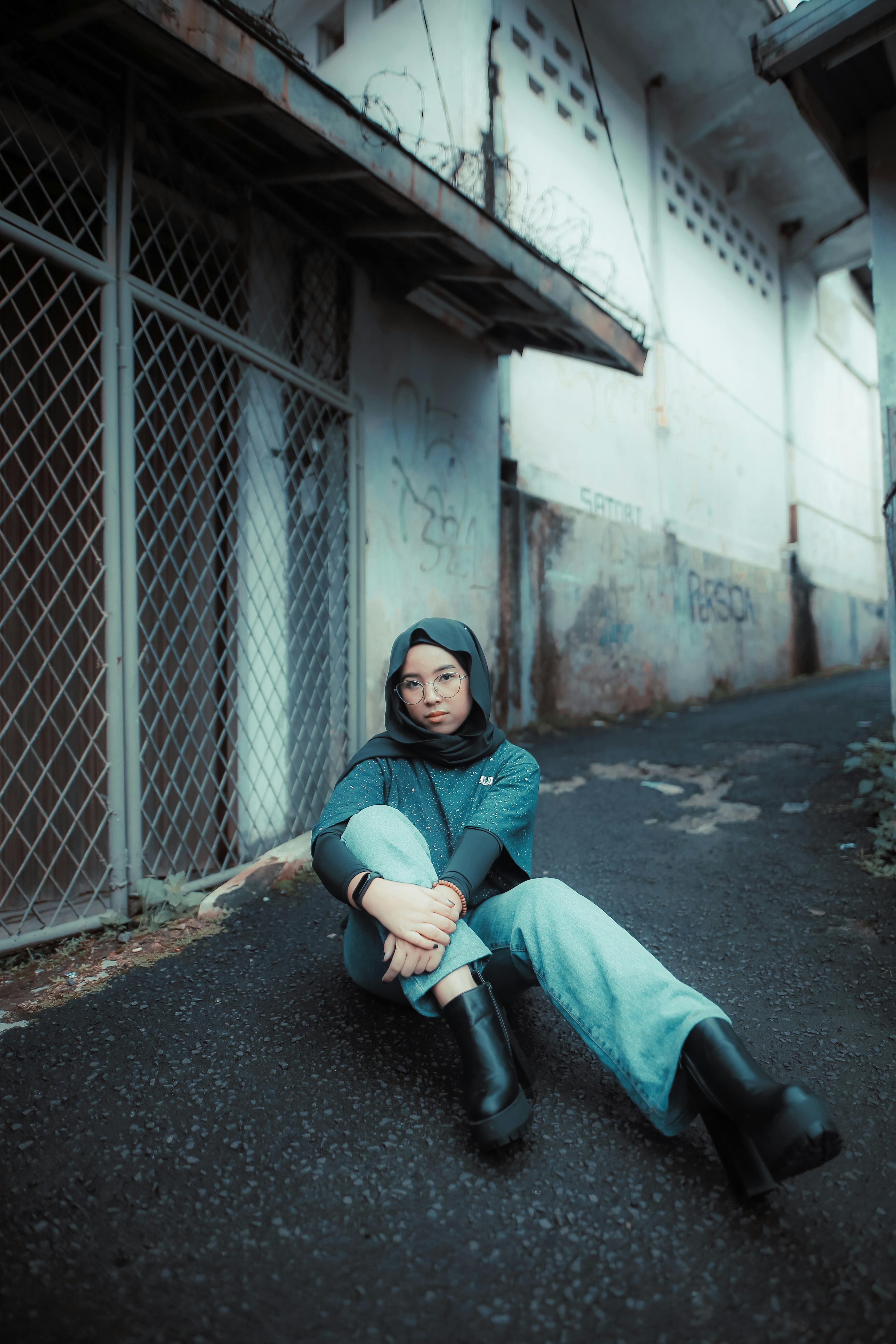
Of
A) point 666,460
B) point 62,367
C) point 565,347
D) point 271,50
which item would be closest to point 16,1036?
point 62,367

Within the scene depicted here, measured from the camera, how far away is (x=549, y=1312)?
129cm

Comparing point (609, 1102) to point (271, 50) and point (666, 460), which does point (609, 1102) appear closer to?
point (271, 50)

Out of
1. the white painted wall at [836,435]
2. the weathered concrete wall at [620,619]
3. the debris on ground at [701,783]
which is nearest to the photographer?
the debris on ground at [701,783]

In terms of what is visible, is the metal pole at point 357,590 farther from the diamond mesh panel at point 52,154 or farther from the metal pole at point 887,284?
the metal pole at point 887,284

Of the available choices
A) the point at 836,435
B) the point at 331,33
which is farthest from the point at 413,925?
the point at 836,435

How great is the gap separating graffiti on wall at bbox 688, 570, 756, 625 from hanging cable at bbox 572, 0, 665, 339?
2.95 metres

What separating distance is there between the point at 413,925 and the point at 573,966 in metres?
0.36

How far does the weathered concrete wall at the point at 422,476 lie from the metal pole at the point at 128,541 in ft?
5.64

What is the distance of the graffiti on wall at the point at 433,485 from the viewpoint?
513 cm

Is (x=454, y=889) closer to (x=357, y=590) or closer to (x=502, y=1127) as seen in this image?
(x=502, y=1127)

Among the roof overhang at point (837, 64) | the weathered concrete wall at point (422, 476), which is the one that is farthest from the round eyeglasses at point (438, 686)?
the roof overhang at point (837, 64)

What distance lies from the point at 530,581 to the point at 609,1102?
528 cm

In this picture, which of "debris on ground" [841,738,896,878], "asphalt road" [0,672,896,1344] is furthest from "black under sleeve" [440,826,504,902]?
"debris on ground" [841,738,896,878]

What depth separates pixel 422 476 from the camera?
5.32m
